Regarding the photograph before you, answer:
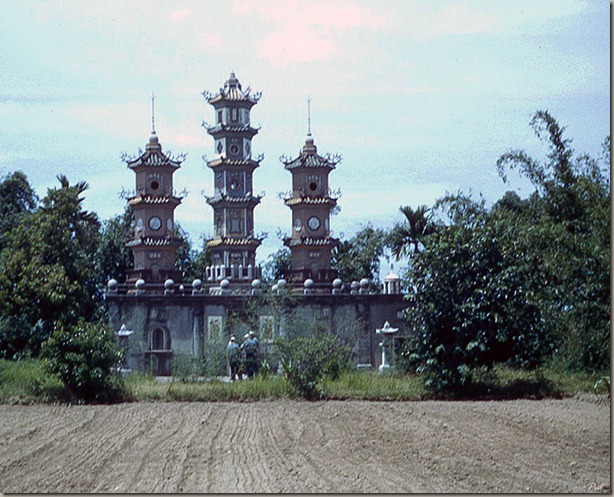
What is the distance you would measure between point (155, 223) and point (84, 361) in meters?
17.0

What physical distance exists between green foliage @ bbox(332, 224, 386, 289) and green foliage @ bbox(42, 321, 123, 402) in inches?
760

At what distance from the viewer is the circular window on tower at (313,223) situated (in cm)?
3331

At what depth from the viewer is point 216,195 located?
1303 inches

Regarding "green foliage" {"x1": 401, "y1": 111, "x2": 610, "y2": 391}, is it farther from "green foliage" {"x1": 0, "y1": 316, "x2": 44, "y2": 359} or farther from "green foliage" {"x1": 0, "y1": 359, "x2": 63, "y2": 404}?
"green foliage" {"x1": 0, "y1": 316, "x2": 44, "y2": 359}

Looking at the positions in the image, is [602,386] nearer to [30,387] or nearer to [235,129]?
[30,387]

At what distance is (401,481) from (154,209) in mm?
24171

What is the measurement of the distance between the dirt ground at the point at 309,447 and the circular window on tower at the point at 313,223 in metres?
17.6

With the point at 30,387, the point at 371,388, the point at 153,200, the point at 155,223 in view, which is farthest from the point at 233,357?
the point at 155,223

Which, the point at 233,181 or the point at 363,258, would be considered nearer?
the point at 233,181

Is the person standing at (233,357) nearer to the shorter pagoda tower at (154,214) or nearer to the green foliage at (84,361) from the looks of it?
the green foliage at (84,361)

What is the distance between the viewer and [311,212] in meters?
33.3

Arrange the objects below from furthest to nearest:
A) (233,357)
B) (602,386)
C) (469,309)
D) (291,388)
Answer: (233,357), (469,309), (291,388), (602,386)

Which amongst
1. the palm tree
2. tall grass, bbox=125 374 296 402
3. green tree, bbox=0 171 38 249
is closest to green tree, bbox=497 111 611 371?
tall grass, bbox=125 374 296 402

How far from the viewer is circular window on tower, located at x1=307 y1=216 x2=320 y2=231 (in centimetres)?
3331
